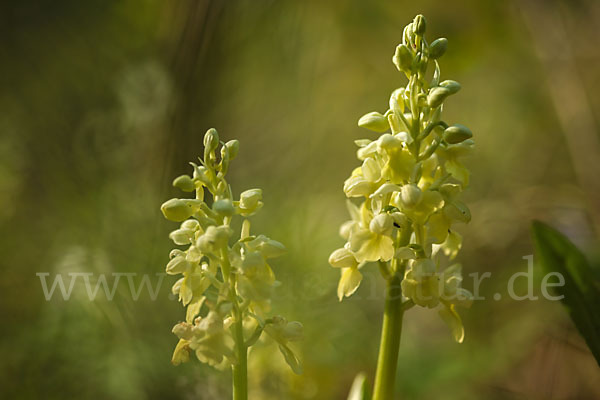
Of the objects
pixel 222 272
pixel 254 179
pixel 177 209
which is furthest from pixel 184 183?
pixel 254 179

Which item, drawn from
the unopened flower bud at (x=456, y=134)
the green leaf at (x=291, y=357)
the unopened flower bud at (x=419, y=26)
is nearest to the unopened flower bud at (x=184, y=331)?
the green leaf at (x=291, y=357)

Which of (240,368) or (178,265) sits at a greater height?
(178,265)

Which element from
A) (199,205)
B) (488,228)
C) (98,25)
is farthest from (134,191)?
(488,228)

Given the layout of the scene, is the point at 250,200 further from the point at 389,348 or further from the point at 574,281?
the point at 574,281

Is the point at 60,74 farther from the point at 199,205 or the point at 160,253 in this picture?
the point at 199,205

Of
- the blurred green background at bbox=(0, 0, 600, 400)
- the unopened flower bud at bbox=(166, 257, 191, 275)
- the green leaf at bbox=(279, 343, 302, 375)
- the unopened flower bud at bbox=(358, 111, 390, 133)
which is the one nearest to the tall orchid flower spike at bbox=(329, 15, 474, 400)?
the unopened flower bud at bbox=(358, 111, 390, 133)

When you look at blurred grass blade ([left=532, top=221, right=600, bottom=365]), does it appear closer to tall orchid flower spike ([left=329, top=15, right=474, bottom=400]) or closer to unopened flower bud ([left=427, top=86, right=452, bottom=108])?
tall orchid flower spike ([left=329, top=15, right=474, bottom=400])

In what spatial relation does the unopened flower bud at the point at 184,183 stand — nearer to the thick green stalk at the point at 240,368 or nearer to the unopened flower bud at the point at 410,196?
the thick green stalk at the point at 240,368

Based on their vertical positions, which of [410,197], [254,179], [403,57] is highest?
[254,179]
